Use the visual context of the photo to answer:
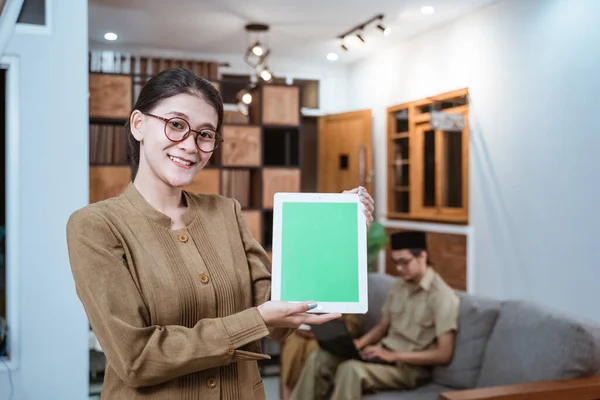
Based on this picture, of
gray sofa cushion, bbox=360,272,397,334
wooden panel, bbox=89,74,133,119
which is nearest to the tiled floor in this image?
gray sofa cushion, bbox=360,272,397,334

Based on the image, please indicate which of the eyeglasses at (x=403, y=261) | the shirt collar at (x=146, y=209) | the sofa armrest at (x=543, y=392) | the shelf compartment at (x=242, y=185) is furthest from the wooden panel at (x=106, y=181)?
the shirt collar at (x=146, y=209)

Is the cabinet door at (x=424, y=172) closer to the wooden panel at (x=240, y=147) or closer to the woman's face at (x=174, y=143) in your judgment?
the wooden panel at (x=240, y=147)

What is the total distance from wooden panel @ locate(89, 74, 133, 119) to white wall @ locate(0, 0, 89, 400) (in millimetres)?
2160

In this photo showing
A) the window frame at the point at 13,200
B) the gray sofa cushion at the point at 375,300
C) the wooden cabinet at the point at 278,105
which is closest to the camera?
the window frame at the point at 13,200

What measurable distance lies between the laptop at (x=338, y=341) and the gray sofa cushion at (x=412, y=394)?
0.61 feet

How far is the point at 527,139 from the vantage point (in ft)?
16.5

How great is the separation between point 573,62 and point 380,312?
236 cm

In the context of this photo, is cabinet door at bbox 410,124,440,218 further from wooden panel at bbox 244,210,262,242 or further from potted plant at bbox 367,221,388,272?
wooden panel at bbox 244,210,262,242

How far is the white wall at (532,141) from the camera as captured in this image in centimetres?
442

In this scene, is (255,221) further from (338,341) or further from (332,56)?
(332,56)

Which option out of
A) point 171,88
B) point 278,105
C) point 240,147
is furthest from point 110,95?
point 171,88

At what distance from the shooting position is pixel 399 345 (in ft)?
10.9

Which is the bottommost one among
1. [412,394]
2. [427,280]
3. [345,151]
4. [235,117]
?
[412,394]

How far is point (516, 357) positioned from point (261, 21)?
14.7 feet
